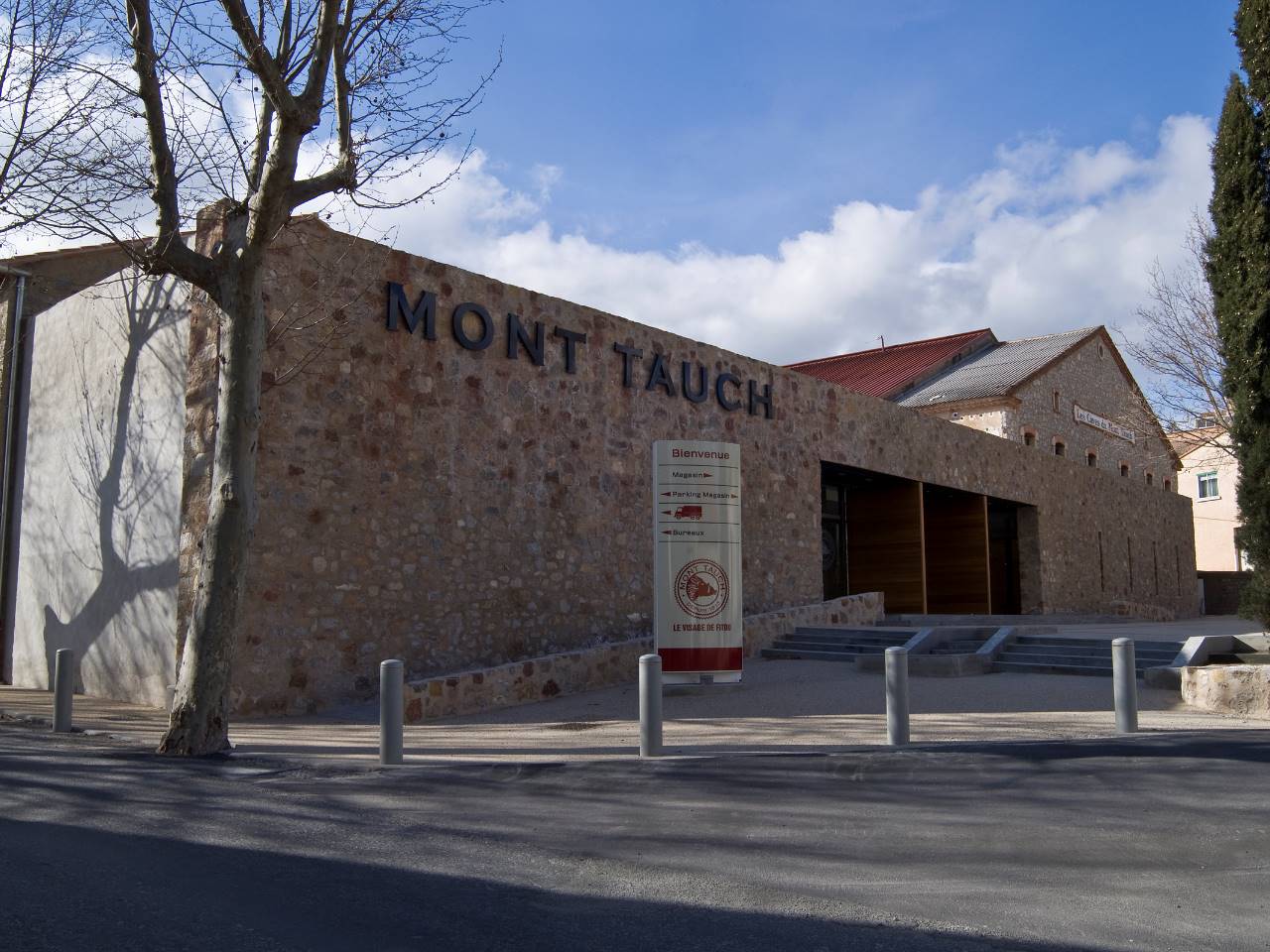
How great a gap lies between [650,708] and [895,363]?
31091 millimetres

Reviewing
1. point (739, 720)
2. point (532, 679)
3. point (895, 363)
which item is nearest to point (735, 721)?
point (739, 720)

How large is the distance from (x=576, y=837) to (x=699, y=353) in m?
11.2

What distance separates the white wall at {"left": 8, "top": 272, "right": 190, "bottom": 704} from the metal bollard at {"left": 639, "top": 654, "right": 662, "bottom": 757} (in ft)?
18.5

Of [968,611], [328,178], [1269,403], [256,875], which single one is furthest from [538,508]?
[968,611]

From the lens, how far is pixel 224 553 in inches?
328

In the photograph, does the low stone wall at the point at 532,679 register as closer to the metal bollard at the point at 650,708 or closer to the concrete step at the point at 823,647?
the concrete step at the point at 823,647

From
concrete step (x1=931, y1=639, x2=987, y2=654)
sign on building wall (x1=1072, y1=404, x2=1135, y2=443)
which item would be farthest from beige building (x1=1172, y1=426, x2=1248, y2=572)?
concrete step (x1=931, y1=639, x2=987, y2=654)

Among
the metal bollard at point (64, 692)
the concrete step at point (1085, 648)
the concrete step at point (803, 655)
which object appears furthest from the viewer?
the concrete step at point (803, 655)

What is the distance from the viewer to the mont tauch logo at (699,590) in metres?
11.2

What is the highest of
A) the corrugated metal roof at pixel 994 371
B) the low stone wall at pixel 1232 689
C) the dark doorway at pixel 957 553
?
the corrugated metal roof at pixel 994 371

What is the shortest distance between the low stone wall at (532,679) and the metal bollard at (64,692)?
2.89 metres

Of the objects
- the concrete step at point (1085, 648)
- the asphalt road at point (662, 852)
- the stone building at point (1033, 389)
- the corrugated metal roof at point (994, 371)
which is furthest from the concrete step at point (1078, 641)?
the corrugated metal roof at point (994, 371)

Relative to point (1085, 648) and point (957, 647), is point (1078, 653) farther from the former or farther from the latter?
point (957, 647)

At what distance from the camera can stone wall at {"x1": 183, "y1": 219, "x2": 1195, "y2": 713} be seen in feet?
35.1
